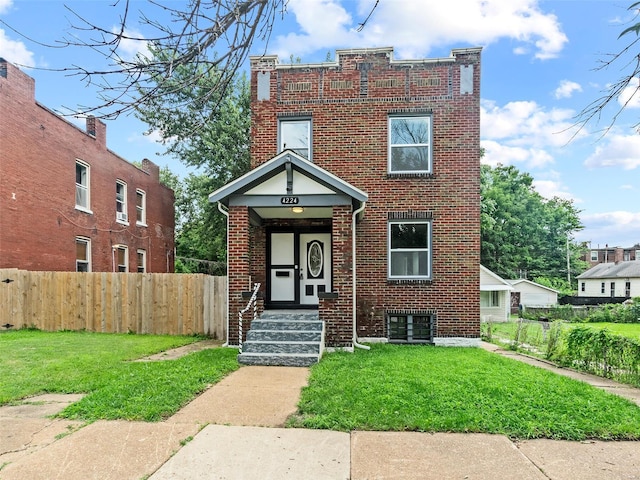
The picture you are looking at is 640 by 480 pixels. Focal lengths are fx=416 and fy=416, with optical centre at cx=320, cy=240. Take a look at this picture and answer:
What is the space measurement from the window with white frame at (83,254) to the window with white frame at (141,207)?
4021 mm

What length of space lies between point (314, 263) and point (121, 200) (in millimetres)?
12319

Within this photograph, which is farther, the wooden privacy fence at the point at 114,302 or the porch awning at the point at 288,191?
the wooden privacy fence at the point at 114,302

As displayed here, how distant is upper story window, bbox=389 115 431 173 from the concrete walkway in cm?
769

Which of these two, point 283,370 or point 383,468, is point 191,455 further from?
point 283,370

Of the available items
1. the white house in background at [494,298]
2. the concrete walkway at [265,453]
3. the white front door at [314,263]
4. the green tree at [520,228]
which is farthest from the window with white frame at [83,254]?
the green tree at [520,228]

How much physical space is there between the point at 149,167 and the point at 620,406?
21623mm

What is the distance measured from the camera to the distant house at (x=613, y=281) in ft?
124

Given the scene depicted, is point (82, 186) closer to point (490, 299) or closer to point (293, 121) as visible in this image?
point (293, 121)

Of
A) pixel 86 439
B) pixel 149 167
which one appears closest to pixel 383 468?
pixel 86 439

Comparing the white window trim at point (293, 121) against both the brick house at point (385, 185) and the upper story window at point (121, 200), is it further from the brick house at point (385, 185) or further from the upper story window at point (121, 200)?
the upper story window at point (121, 200)

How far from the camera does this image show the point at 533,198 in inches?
1528

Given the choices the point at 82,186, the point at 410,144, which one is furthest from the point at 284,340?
the point at 82,186

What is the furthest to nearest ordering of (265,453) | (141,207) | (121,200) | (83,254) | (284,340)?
(141,207)
(121,200)
(83,254)
(284,340)
(265,453)

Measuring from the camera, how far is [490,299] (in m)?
24.5
